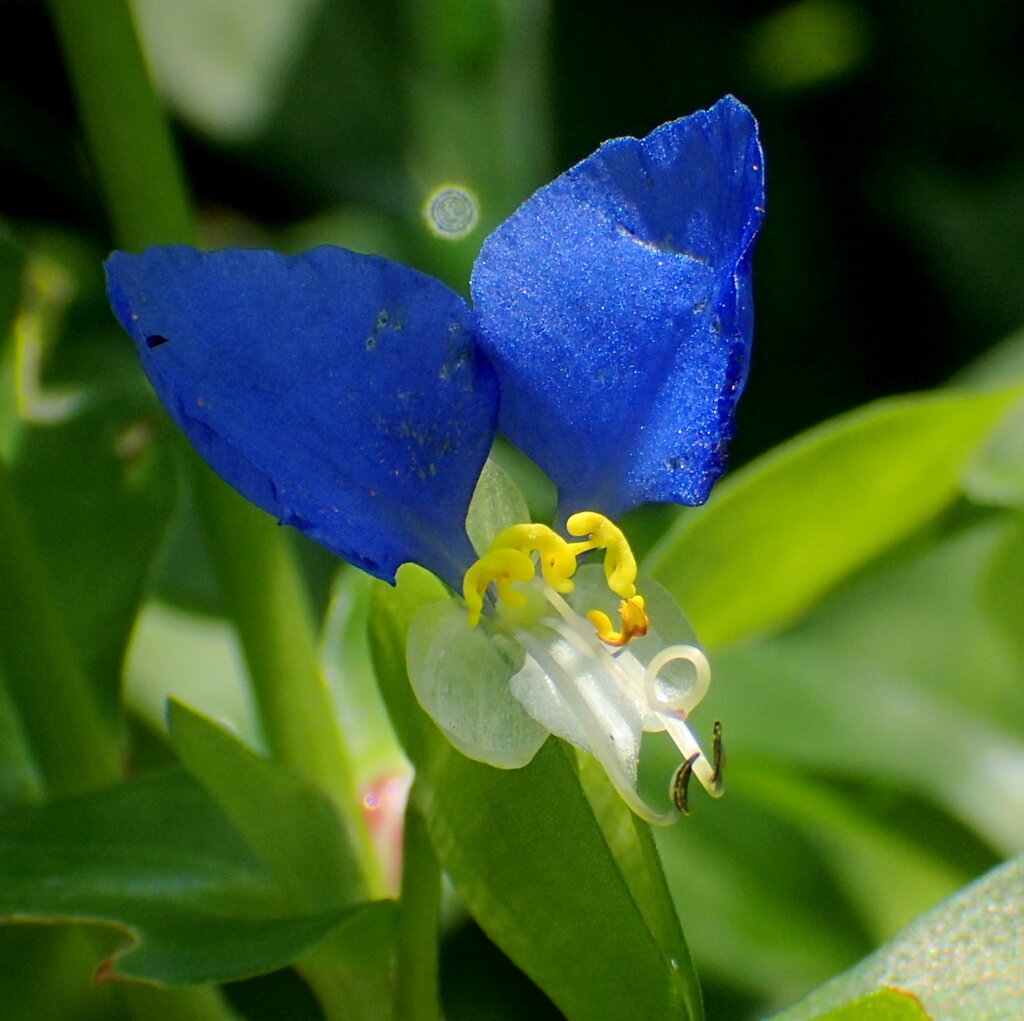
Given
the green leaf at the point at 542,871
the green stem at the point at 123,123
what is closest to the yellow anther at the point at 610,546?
the green leaf at the point at 542,871

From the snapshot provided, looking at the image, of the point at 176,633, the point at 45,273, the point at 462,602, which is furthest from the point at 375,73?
the point at 462,602

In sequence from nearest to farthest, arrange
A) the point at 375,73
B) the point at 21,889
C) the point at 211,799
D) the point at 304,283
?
the point at 304,283
the point at 21,889
the point at 211,799
the point at 375,73

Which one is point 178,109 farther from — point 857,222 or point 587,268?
point 587,268

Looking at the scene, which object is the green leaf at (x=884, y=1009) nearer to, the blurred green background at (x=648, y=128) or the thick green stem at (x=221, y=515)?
the thick green stem at (x=221, y=515)

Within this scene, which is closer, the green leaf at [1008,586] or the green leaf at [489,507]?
the green leaf at [489,507]

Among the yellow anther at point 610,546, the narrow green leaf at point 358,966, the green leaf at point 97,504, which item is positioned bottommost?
the narrow green leaf at point 358,966

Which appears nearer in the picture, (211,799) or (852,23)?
(211,799)

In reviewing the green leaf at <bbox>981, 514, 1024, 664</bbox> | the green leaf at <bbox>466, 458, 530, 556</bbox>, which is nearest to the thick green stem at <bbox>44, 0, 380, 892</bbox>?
the green leaf at <bbox>466, 458, 530, 556</bbox>
